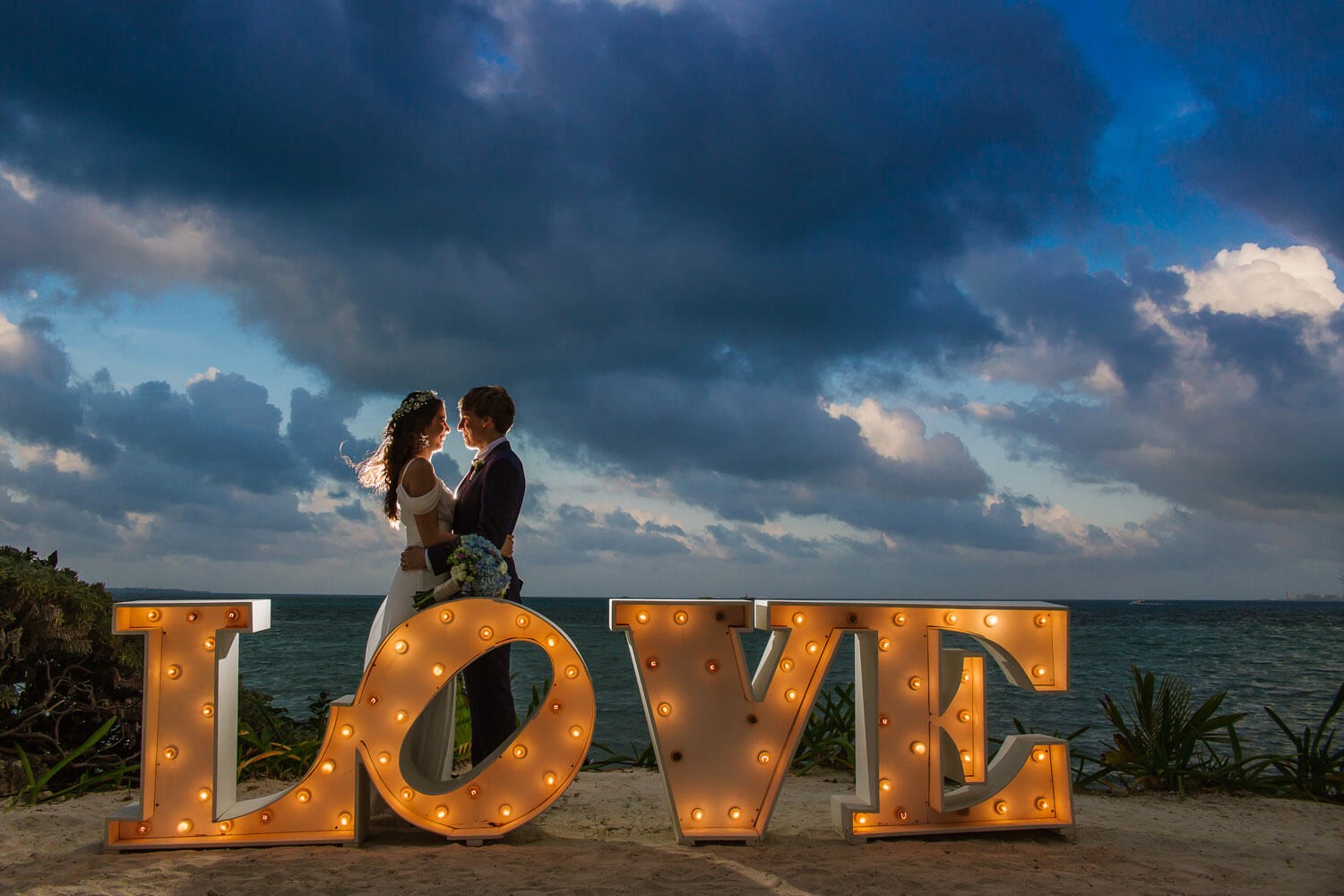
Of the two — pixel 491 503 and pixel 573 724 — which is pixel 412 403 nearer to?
pixel 491 503

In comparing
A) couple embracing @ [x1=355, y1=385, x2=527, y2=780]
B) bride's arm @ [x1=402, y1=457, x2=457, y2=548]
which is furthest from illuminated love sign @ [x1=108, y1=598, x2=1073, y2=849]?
bride's arm @ [x1=402, y1=457, x2=457, y2=548]

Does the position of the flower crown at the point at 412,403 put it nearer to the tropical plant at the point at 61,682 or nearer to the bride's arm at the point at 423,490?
the bride's arm at the point at 423,490

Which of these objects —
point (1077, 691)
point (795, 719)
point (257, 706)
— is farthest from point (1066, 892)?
point (1077, 691)

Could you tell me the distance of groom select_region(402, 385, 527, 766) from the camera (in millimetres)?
4891

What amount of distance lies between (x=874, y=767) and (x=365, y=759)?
267cm

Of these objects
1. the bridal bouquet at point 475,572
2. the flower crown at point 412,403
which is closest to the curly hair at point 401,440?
the flower crown at point 412,403

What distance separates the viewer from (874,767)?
4.67 meters

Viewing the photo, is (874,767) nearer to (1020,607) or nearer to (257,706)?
Result: (1020,607)

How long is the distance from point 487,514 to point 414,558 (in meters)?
0.48

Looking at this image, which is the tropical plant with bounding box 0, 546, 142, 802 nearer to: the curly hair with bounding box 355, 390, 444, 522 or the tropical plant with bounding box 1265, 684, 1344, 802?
the curly hair with bounding box 355, 390, 444, 522

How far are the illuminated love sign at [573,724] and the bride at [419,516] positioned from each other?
0.58ft

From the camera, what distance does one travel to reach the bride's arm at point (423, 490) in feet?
16.0

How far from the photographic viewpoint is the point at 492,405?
508 cm

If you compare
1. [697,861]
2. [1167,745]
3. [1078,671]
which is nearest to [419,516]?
[697,861]
